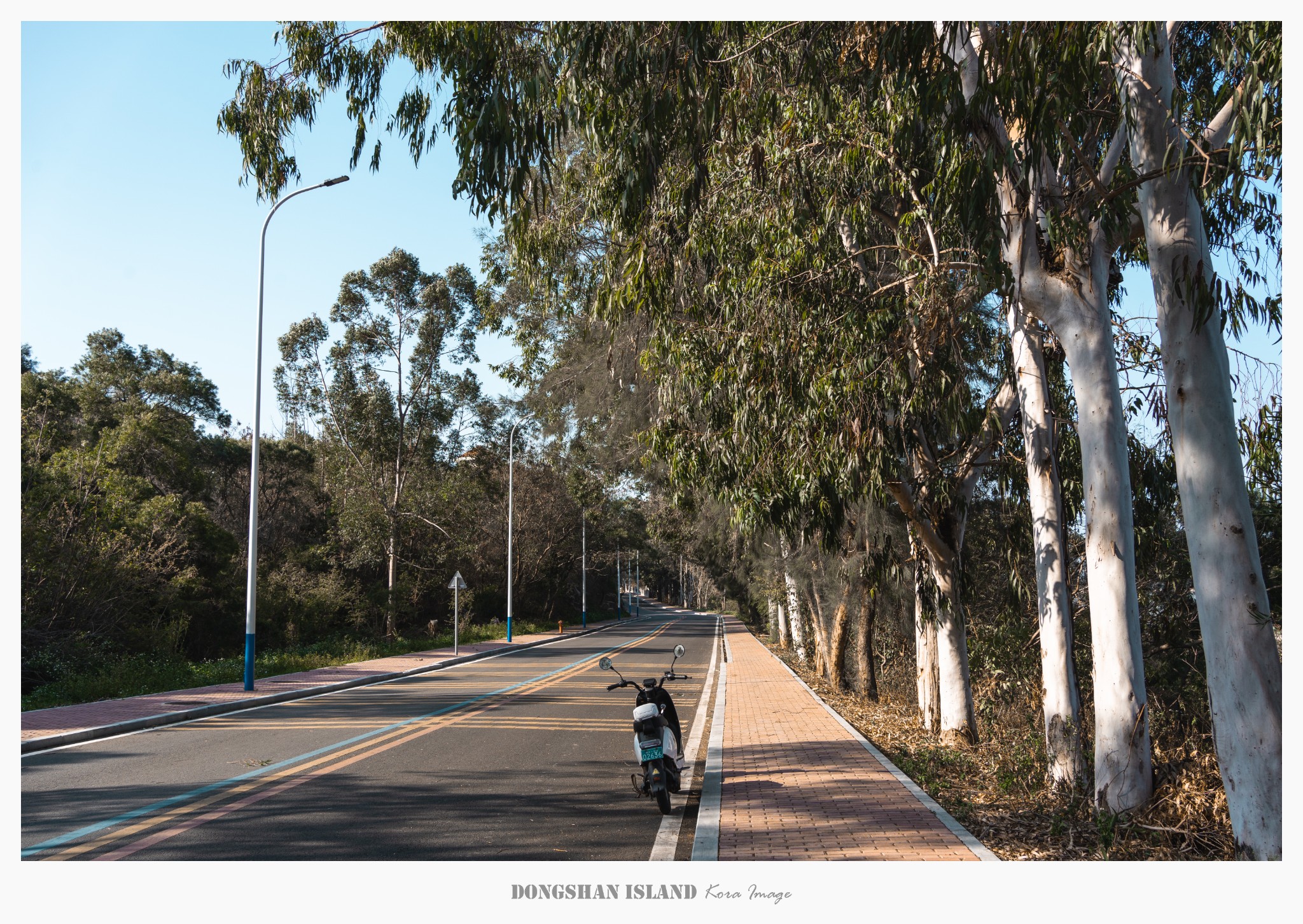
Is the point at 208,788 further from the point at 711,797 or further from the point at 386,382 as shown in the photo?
the point at 386,382

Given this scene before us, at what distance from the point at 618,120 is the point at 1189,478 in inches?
204

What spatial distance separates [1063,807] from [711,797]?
292 cm

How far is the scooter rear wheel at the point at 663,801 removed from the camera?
7.22 metres

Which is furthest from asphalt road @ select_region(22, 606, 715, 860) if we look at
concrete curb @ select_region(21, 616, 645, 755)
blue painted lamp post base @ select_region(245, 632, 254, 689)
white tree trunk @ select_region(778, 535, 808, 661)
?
white tree trunk @ select_region(778, 535, 808, 661)

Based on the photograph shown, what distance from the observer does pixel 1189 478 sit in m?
5.36

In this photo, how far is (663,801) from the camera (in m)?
7.23

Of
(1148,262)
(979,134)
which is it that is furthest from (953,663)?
(979,134)

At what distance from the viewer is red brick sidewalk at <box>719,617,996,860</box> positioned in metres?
5.50

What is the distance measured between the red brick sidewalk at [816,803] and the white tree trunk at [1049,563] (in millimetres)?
1633

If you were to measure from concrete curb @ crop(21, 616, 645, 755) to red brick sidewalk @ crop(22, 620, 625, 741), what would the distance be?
97 mm

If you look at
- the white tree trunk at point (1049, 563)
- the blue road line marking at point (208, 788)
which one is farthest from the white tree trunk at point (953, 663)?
the blue road line marking at point (208, 788)

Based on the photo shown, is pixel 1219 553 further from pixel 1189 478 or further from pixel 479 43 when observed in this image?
pixel 479 43

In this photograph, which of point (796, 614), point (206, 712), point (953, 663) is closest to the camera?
point (953, 663)

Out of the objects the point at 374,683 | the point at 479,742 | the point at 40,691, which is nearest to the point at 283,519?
the point at 374,683
